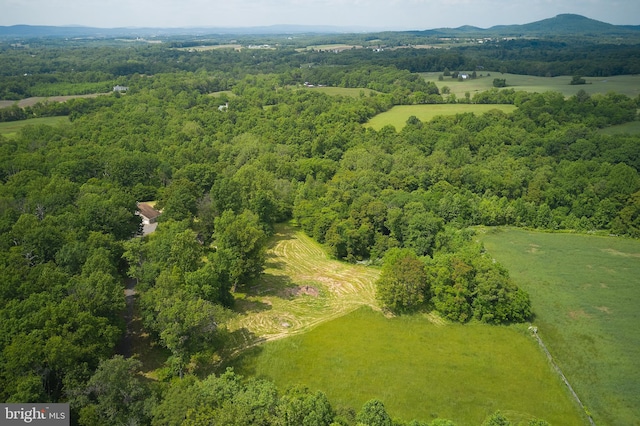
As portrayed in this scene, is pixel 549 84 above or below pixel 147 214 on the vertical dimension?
above

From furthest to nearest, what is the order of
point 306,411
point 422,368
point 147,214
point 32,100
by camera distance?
point 32,100
point 147,214
point 422,368
point 306,411

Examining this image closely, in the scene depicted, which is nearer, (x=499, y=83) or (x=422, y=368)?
(x=422, y=368)

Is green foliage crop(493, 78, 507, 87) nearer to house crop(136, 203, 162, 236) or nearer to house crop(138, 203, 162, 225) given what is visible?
house crop(138, 203, 162, 225)

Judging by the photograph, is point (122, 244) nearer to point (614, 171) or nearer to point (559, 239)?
point (559, 239)

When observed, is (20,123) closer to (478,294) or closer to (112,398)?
(112,398)

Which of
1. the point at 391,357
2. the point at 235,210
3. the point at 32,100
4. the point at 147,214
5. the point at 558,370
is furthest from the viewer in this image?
the point at 32,100

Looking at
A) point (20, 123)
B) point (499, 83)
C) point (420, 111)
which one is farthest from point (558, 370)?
point (499, 83)

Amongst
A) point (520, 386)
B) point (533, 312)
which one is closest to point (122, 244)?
point (520, 386)
